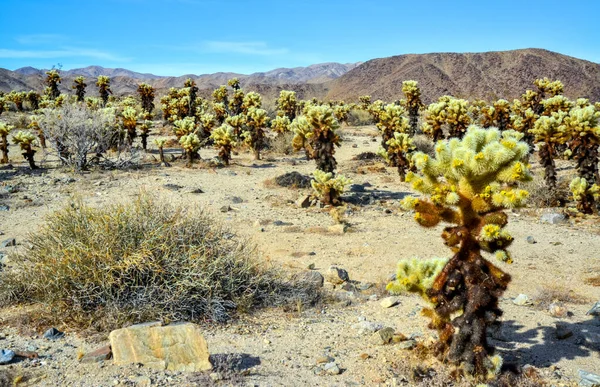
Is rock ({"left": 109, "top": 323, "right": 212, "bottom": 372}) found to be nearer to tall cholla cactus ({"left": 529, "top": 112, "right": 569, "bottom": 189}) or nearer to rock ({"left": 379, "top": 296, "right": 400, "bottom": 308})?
rock ({"left": 379, "top": 296, "right": 400, "bottom": 308})

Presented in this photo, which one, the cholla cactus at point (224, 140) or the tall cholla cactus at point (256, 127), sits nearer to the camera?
the cholla cactus at point (224, 140)

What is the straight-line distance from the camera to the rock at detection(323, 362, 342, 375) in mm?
3990

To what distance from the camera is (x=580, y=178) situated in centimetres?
1091

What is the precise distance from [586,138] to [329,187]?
6.23m

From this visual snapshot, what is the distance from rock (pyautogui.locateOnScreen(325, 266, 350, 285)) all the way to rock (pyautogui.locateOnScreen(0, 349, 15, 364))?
3.91 metres

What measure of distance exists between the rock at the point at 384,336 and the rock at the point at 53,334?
3112 millimetres

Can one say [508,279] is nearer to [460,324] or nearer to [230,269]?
[460,324]

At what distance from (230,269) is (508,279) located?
10.0 feet

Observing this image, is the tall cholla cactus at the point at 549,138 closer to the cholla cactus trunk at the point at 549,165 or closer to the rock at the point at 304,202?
the cholla cactus trunk at the point at 549,165

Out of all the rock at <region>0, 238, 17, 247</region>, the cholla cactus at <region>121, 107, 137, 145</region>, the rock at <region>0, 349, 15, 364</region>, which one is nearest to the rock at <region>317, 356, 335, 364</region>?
the rock at <region>0, 349, 15, 364</region>

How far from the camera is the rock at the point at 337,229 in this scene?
9195 mm

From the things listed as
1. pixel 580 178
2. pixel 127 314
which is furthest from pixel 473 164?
pixel 580 178

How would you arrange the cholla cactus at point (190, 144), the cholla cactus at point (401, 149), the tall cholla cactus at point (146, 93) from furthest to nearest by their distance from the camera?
the tall cholla cactus at point (146, 93), the cholla cactus at point (190, 144), the cholla cactus at point (401, 149)

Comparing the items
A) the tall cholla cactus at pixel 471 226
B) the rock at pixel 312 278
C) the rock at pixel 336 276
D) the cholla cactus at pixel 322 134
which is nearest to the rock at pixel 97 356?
the rock at pixel 312 278
